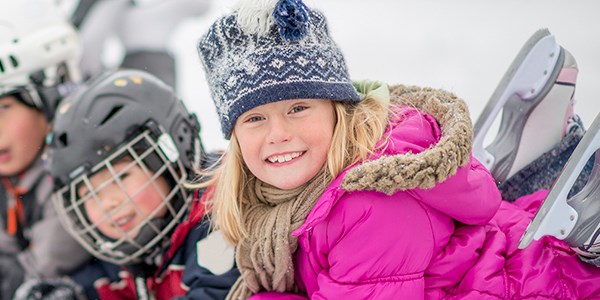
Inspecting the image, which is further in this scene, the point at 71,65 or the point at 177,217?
the point at 71,65

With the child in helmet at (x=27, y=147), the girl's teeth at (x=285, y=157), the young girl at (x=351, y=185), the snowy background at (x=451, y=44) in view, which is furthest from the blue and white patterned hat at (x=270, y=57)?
the snowy background at (x=451, y=44)

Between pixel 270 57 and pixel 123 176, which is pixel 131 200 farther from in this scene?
pixel 270 57

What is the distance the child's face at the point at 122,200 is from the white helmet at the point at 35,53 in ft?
1.83

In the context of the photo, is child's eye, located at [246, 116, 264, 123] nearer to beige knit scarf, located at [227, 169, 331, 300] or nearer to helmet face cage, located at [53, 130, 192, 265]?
beige knit scarf, located at [227, 169, 331, 300]

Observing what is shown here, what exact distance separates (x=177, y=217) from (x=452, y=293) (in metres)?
0.74

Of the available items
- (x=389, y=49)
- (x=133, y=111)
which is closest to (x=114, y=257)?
(x=133, y=111)

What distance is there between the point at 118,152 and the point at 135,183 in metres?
0.09

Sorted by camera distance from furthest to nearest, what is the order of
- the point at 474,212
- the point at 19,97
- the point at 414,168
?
1. the point at 19,97
2. the point at 474,212
3. the point at 414,168

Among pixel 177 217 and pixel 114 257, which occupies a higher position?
pixel 177 217

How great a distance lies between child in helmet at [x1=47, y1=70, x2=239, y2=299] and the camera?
168cm

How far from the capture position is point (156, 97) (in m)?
1.79

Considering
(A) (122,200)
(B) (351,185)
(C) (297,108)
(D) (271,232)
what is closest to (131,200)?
(A) (122,200)

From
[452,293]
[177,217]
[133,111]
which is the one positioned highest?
[133,111]

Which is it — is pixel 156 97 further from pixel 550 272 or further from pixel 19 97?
pixel 550 272
